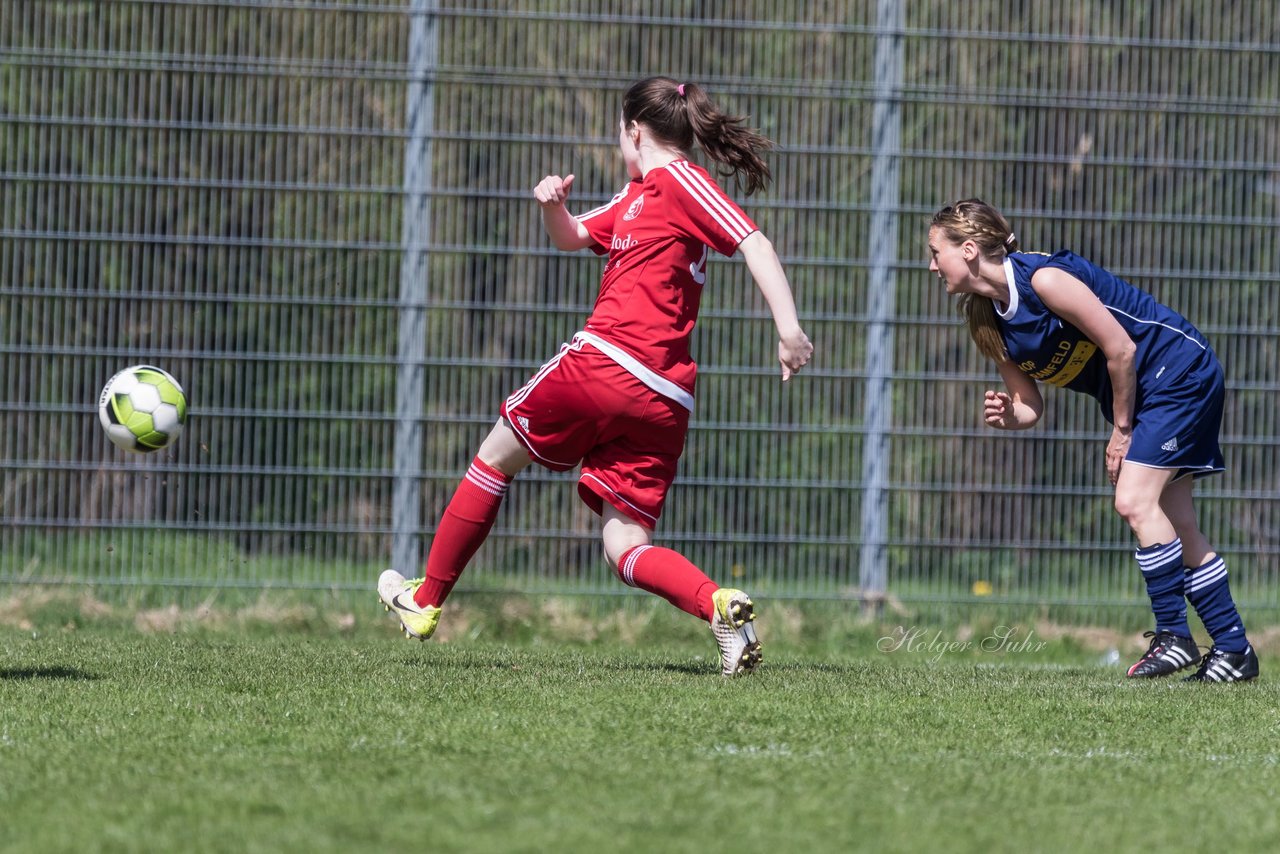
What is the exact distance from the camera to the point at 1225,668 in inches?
205

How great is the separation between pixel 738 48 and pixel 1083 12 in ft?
5.65

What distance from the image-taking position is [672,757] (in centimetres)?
340

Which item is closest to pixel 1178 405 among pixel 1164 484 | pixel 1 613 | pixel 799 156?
pixel 1164 484

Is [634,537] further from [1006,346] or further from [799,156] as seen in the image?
[799,156]

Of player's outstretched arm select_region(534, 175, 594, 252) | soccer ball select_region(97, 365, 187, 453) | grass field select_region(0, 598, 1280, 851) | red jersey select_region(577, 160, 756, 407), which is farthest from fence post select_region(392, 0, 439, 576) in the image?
red jersey select_region(577, 160, 756, 407)

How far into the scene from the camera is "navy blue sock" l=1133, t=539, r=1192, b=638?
16.9 feet

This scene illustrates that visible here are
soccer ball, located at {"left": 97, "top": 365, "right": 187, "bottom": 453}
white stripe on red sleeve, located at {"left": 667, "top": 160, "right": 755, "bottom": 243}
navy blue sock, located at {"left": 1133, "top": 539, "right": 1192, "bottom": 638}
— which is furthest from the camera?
soccer ball, located at {"left": 97, "top": 365, "right": 187, "bottom": 453}

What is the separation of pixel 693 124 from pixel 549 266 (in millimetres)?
2546

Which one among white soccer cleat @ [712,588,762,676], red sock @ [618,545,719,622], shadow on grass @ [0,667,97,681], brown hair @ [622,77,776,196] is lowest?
shadow on grass @ [0,667,97,681]

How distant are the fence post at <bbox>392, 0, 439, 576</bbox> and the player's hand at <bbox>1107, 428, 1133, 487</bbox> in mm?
3330

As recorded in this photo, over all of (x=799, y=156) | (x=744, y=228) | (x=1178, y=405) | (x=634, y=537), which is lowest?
(x=634, y=537)

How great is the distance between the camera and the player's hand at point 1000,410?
5293mm

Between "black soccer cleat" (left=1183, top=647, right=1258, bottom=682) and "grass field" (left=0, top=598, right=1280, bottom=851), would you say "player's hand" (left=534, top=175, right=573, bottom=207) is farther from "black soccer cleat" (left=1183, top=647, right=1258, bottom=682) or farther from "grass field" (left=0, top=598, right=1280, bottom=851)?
"black soccer cleat" (left=1183, top=647, right=1258, bottom=682)

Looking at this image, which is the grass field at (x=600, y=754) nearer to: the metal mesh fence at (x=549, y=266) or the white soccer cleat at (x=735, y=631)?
the white soccer cleat at (x=735, y=631)
